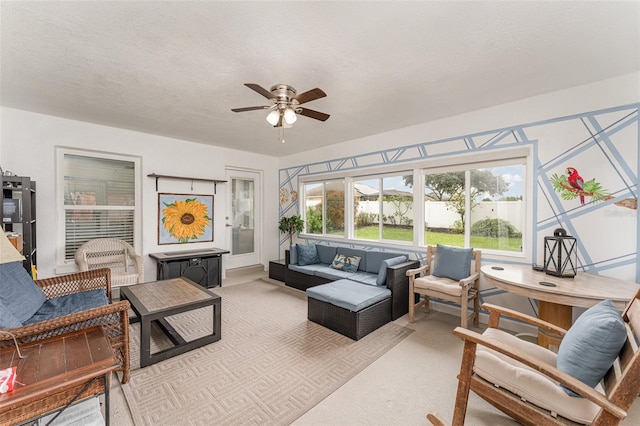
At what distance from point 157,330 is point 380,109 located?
3.76 metres

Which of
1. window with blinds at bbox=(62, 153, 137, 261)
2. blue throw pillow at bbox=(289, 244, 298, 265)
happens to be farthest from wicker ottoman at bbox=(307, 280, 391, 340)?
window with blinds at bbox=(62, 153, 137, 261)

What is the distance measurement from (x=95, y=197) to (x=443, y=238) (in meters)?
5.38

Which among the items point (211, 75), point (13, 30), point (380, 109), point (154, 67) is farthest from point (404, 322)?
point (13, 30)

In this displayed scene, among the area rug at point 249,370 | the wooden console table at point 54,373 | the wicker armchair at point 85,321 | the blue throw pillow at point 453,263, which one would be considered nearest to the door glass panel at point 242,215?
the area rug at point 249,370

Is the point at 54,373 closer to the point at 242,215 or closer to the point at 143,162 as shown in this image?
the point at 143,162

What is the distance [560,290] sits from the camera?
2125mm

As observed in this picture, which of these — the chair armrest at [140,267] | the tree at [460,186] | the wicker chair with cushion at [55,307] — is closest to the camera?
the wicker chair with cushion at [55,307]

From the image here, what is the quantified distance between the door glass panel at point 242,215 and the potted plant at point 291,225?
743mm

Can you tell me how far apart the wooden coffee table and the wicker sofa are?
1178mm

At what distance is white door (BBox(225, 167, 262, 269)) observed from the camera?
566 cm

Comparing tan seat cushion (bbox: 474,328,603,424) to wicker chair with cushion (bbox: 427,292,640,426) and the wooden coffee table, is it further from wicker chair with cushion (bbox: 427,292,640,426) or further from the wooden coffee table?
the wooden coffee table

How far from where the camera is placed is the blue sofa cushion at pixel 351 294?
2.90 m

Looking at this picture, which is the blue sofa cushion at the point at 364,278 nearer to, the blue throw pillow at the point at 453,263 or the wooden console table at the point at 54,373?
the blue throw pillow at the point at 453,263

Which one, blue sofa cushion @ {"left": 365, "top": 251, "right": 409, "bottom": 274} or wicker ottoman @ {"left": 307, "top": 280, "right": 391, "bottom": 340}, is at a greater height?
blue sofa cushion @ {"left": 365, "top": 251, "right": 409, "bottom": 274}
